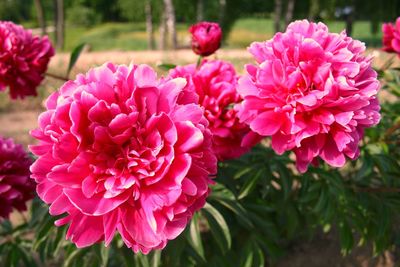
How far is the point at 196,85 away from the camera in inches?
50.4

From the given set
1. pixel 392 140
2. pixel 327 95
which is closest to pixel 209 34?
pixel 327 95

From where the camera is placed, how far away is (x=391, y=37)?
1729 millimetres

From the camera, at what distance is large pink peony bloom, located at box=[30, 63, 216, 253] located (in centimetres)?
86

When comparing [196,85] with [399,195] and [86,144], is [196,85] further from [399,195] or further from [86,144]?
[399,195]

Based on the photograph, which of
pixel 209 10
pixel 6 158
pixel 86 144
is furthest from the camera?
pixel 209 10

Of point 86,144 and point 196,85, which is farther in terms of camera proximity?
point 196,85

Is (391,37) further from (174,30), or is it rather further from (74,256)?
→ (174,30)

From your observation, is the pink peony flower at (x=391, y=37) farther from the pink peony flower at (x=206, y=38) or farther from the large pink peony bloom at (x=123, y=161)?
the large pink peony bloom at (x=123, y=161)

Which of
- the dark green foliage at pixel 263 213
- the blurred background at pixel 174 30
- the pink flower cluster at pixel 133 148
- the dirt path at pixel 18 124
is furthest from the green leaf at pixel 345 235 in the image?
the dirt path at pixel 18 124

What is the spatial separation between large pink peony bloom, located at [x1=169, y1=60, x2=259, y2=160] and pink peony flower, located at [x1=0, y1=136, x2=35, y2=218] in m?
0.65

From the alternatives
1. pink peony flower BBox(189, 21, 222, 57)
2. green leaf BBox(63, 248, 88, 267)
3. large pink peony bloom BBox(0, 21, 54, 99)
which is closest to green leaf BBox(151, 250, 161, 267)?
green leaf BBox(63, 248, 88, 267)

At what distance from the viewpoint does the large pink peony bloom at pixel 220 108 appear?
1253mm

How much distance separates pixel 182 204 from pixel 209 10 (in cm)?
1745

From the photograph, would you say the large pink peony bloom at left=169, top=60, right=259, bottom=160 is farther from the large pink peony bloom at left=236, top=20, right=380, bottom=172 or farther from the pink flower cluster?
the pink flower cluster
